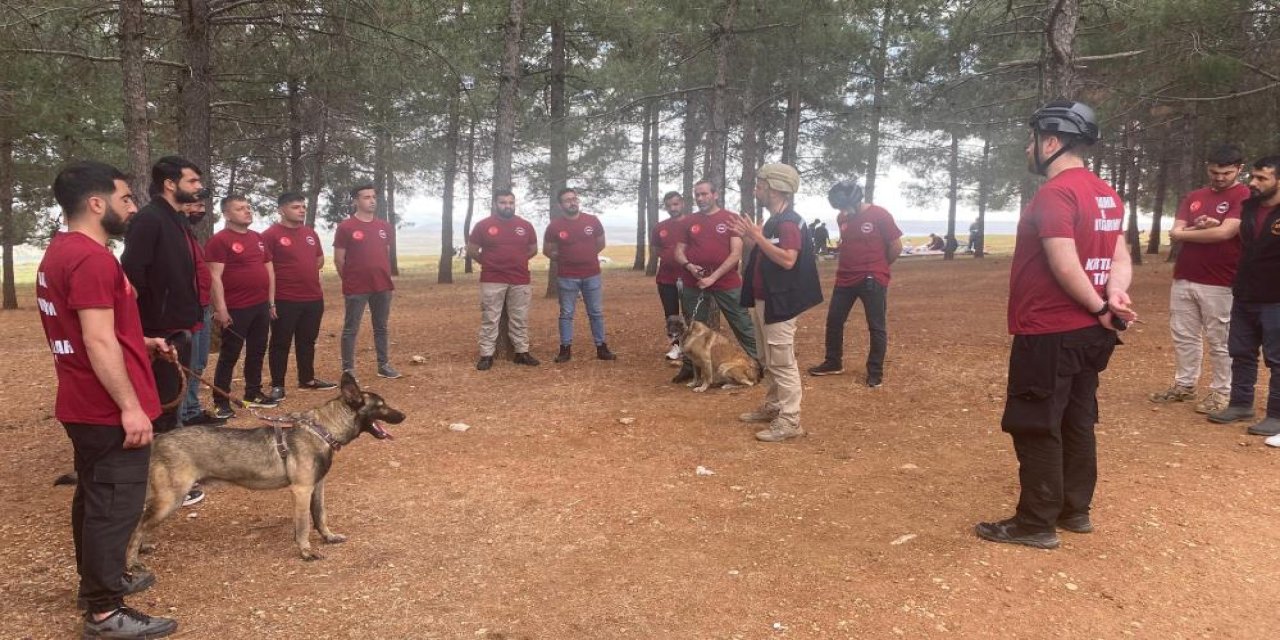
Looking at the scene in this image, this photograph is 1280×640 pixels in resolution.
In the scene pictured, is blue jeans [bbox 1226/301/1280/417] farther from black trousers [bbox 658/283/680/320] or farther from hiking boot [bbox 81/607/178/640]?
hiking boot [bbox 81/607/178/640]

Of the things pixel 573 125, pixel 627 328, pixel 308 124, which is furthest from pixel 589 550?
pixel 308 124

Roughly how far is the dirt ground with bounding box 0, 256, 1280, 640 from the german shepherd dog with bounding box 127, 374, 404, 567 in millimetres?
287

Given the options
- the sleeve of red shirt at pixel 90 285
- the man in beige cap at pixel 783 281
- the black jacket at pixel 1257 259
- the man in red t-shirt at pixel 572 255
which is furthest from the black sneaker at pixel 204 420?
the black jacket at pixel 1257 259

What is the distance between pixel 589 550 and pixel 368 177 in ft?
72.2

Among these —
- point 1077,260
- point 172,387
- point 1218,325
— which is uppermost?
point 1077,260

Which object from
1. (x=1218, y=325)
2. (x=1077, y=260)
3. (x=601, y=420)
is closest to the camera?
(x=1077, y=260)

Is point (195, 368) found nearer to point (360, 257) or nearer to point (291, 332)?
point (291, 332)

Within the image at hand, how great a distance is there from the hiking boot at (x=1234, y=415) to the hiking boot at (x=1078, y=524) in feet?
9.47

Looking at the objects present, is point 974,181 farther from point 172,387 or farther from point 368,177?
point 172,387

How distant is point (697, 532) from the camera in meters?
4.11

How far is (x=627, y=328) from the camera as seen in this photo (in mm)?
11805

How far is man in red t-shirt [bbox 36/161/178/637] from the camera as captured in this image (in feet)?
9.28

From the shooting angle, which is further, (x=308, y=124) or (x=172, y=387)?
(x=308, y=124)

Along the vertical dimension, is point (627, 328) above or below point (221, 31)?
below
